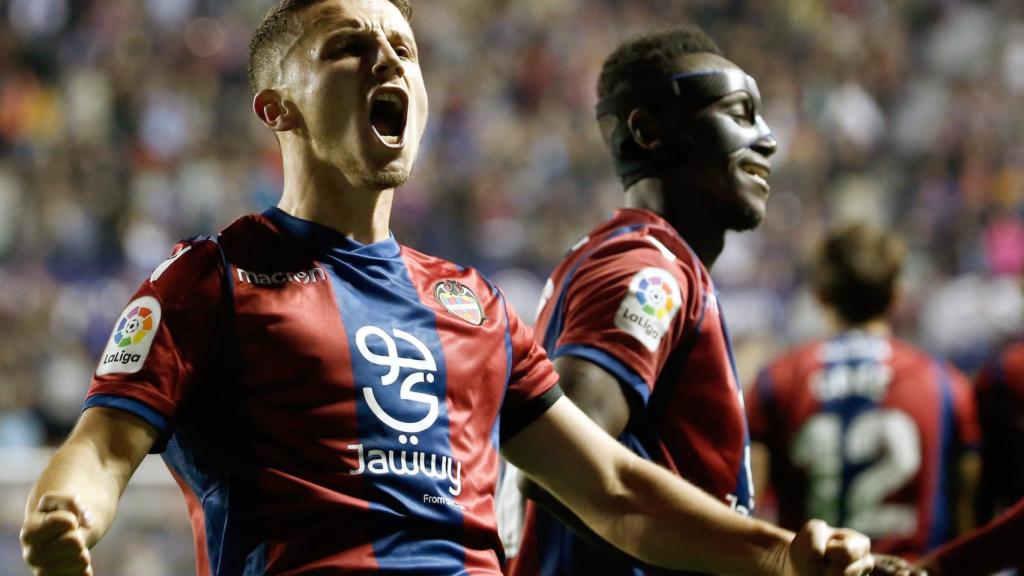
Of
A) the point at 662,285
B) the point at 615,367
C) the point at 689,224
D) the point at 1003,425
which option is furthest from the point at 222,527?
the point at 1003,425

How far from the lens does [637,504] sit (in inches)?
106

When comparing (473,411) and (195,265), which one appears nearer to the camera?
(195,265)

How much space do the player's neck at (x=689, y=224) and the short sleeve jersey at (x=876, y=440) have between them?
1.23m

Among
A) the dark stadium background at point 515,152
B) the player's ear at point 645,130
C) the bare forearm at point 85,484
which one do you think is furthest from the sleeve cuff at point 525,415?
the dark stadium background at point 515,152

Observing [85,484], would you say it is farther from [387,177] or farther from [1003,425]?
[1003,425]

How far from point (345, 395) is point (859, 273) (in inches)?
118

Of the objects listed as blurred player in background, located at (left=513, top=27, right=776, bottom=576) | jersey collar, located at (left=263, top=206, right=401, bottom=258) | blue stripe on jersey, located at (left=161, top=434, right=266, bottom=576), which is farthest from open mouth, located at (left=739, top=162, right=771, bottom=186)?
blue stripe on jersey, located at (left=161, top=434, right=266, bottom=576)

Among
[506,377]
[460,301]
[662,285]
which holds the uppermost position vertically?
[662,285]

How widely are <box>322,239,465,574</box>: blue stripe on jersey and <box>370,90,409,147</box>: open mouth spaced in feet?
0.83

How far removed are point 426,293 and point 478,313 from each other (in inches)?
4.3

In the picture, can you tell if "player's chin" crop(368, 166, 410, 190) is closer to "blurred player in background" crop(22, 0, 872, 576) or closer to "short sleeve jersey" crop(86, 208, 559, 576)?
"blurred player in background" crop(22, 0, 872, 576)

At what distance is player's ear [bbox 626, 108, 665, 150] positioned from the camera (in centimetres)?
387

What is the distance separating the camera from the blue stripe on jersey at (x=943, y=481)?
16.0 feet

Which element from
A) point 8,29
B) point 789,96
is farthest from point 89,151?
point 789,96
